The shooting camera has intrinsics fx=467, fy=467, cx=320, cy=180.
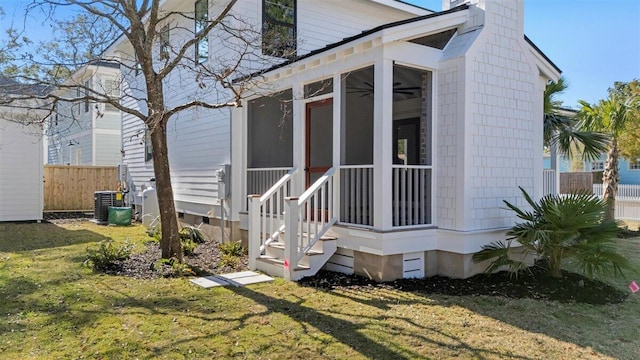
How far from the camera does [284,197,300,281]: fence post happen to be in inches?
255

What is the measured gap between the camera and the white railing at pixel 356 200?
6.87 metres

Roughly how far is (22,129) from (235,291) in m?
11.0

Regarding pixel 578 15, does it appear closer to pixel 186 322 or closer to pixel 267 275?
pixel 267 275

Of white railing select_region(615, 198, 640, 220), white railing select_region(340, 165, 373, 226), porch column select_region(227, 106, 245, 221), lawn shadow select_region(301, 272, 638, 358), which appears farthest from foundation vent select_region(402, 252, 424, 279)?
white railing select_region(615, 198, 640, 220)

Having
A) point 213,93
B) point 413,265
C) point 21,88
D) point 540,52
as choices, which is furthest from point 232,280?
point 540,52

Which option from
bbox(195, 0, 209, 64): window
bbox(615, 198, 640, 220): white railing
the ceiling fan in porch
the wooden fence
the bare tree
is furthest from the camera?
bbox(615, 198, 640, 220): white railing

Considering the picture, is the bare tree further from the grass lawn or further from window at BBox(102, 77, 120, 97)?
the grass lawn

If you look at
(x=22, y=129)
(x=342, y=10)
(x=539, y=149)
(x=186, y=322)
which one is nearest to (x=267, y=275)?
(x=186, y=322)

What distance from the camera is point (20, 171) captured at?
44.7ft

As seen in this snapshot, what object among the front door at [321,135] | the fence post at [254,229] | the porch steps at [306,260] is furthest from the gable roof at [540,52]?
the fence post at [254,229]

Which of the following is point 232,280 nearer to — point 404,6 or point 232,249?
point 232,249

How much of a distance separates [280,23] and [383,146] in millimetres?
5009

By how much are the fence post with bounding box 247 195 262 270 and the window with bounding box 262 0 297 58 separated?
3.52 meters

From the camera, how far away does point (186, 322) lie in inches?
188
